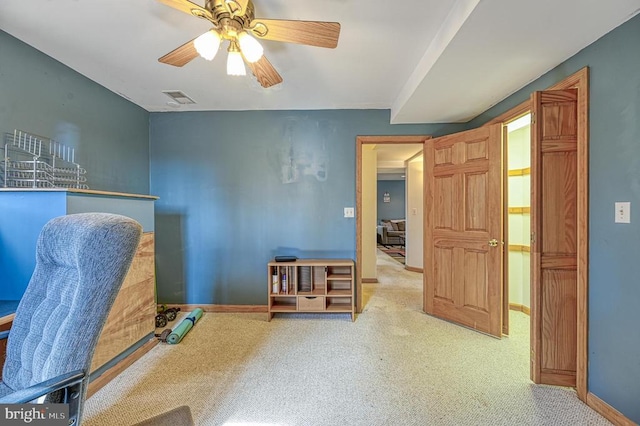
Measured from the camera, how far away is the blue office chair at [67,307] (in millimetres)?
868

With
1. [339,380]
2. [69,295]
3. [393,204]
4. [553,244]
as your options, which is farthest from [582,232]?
[393,204]

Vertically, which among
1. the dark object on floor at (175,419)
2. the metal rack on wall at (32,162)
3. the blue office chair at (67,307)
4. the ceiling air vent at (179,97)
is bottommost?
the dark object on floor at (175,419)

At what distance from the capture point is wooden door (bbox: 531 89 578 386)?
6.01 ft

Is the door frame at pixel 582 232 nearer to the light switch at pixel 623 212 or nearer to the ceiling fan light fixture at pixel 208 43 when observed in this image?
the light switch at pixel 623 212

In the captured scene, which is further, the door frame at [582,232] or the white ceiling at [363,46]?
the door frame at [582,232]

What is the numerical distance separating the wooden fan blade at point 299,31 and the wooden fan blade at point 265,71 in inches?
9.5

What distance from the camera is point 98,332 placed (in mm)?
931

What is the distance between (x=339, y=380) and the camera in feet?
6.40

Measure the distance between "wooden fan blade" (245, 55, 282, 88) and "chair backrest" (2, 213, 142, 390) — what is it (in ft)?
4.12

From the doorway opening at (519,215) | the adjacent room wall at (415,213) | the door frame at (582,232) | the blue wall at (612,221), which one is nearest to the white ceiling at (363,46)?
the blue wall at (612,221)

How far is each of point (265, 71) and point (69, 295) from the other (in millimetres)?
1613

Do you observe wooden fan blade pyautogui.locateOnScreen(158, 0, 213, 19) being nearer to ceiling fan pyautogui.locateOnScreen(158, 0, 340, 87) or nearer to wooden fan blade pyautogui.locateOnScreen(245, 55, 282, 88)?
ceiling fan pyautogui.locateOnScreen(158, 0, 340, 87)

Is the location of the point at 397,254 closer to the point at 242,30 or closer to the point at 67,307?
the point at 242,30

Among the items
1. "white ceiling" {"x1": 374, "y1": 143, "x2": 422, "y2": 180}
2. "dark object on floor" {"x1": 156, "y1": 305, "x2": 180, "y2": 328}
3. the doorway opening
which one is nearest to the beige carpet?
"dark object on floor" {"x1": 156, "y1": 305, "x2": 180, "y2": 328}
